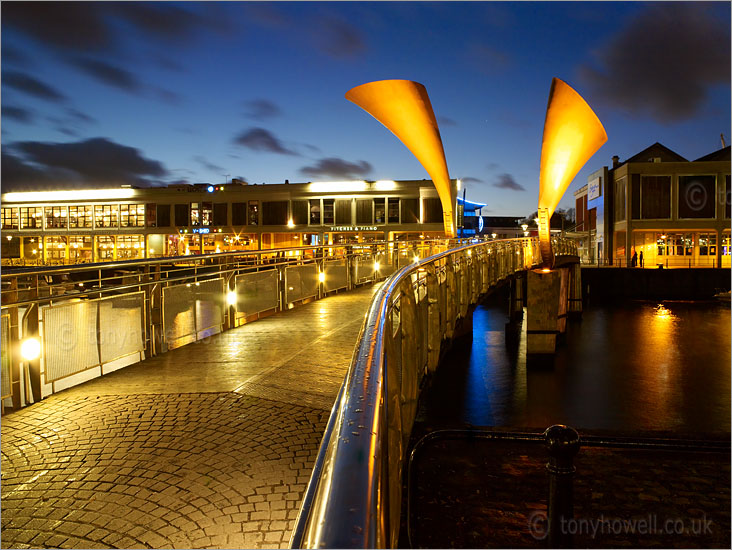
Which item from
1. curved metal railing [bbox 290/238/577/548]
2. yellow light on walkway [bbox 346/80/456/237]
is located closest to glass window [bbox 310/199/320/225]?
yellow light on walkway [bbox 346/80/456/237]

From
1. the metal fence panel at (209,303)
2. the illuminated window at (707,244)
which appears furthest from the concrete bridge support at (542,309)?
the illuminated window at (707,244)

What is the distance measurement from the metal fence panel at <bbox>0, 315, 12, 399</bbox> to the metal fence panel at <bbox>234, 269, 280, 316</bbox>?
527cm

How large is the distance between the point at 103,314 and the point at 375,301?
509 centimetres

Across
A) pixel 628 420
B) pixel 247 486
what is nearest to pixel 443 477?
pixel 247 486

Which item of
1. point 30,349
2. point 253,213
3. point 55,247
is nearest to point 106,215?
point 55,247

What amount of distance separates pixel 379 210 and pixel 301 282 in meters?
44.8

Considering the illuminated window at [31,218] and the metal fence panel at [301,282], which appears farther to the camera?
the illuminated window at [31,218]

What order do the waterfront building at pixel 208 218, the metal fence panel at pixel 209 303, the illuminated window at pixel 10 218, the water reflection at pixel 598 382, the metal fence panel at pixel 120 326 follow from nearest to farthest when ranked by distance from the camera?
the metal fence panel at pixel 120 326
the metal fence panel at pixel 209 303
the water reflection at pixel 598 382
the waterfront building at pixel 208 218
the illuminated window at pixel 10 218

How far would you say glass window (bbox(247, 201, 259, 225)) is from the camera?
203 ft

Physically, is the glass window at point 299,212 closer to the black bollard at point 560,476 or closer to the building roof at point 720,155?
the building roof at point 720,155

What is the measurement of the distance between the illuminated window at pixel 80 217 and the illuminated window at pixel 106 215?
2.58ft

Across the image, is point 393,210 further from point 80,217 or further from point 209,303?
point 209,303

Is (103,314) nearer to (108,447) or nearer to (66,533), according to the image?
(108,447)

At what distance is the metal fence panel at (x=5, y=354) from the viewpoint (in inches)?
216
